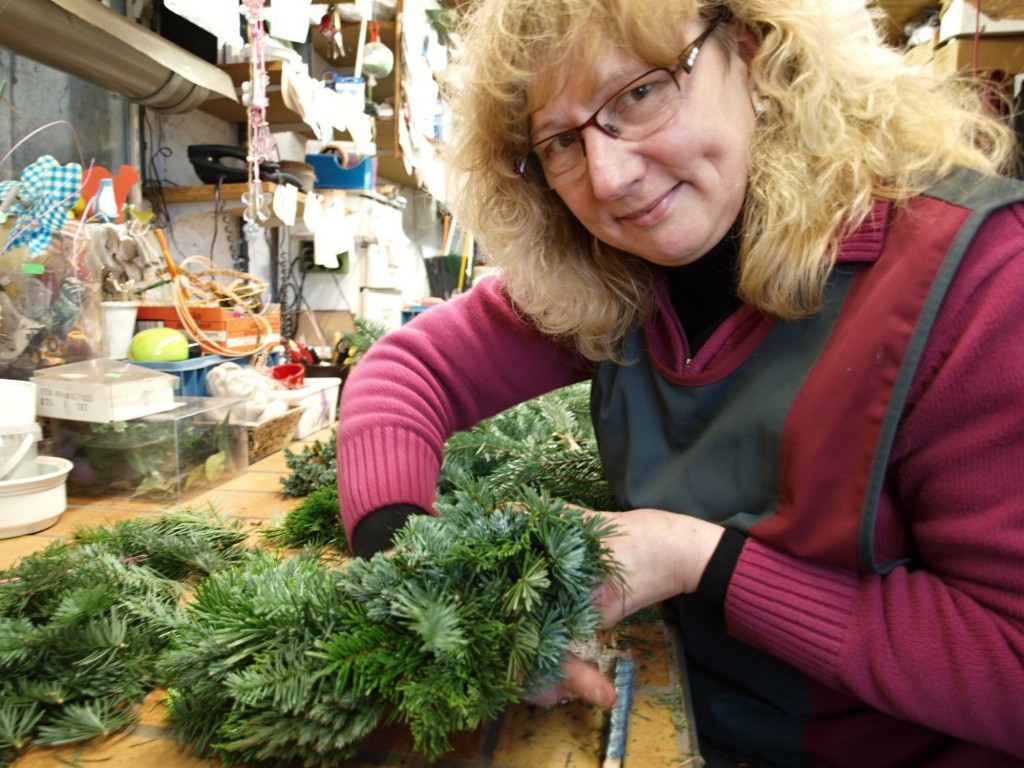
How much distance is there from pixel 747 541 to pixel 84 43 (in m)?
1.49

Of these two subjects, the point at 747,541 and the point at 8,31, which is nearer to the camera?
the point at 747,541

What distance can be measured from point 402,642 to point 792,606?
0.34 metres

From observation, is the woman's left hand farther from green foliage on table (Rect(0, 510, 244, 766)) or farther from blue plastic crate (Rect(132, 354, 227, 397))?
blue plastic crate (Rect(132, 354, 227, 397))

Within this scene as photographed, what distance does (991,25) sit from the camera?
1.95 meters

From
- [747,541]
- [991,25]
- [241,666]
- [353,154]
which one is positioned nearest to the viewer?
[241,666]

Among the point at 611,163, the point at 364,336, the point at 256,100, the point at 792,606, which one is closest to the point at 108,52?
the point at 256,100

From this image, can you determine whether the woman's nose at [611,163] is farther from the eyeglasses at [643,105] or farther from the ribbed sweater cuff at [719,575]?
the ribbed sweater cuff at [719,575]

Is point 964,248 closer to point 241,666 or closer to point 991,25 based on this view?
point 241,666

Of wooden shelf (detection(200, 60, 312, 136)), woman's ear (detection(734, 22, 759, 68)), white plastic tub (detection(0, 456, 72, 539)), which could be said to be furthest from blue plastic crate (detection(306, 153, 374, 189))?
woman's ear (detection(734, 22, 759, 68))

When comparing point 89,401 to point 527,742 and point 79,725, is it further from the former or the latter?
point 527,742

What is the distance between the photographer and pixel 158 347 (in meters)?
1.46

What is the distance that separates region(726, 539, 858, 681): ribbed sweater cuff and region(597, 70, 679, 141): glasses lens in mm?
408

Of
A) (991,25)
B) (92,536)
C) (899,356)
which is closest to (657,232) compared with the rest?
(899,356)

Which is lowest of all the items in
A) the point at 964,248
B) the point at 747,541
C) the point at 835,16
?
the point at 747,541
